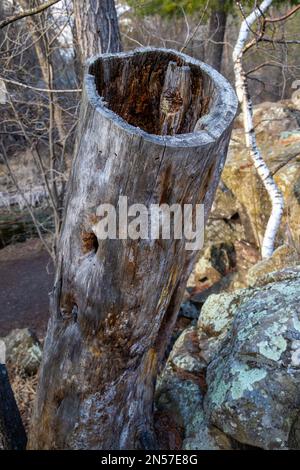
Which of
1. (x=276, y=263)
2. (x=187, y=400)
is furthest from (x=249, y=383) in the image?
(x=276, y=263)

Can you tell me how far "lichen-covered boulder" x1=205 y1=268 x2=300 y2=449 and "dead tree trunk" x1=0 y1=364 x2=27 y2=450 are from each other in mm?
1301

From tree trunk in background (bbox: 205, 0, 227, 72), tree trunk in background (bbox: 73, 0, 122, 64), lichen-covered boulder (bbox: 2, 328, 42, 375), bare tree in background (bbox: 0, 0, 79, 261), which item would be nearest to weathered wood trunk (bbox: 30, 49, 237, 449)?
bare tree in background (bbox: 0, 0, 79, 261)

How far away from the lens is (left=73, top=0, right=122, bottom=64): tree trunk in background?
140 inches

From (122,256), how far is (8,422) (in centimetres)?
172

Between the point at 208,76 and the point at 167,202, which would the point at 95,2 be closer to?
the point at 208,76

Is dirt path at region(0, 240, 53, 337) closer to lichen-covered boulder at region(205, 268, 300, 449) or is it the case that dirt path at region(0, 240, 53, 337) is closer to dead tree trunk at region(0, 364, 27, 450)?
dead tree trunk at region(0, 364, 27, 450)

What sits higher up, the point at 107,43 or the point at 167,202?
the point at 107,43

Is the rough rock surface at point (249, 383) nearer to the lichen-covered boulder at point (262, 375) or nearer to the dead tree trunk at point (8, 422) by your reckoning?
the lichen-covered boulder at point (262, 375)

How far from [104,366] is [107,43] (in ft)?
10.7

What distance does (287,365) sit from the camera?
6.75ft

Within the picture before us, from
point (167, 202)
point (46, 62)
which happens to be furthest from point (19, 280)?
point (167, 202)

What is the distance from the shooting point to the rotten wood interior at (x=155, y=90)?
187 cm

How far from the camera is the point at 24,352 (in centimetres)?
466

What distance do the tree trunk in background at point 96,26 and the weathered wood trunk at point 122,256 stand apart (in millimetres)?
2033
